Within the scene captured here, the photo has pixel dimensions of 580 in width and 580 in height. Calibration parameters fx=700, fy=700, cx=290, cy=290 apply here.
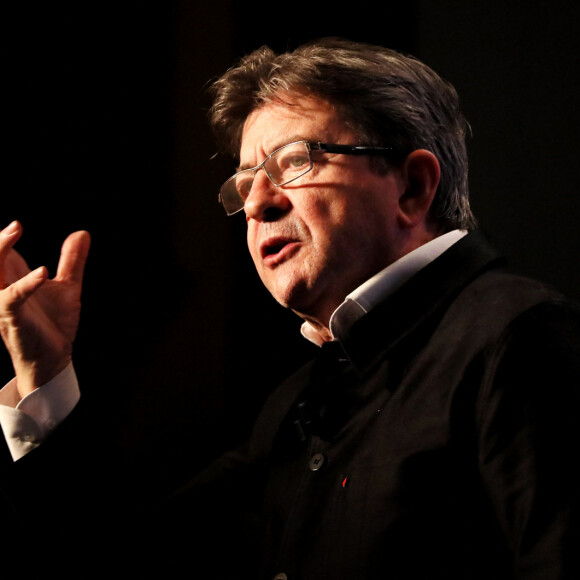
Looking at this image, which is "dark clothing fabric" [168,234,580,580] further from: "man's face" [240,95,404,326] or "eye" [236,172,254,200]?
"eye" [236,172,254,200]

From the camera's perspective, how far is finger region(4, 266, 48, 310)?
4.84 ft

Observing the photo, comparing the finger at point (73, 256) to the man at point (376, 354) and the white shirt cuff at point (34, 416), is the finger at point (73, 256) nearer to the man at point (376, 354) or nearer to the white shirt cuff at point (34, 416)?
the man at point (376, 354)

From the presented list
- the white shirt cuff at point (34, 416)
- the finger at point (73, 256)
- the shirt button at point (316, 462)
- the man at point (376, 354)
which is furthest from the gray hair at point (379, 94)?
the white shirt cuff at point (34, 416)

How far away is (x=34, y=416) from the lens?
163cm

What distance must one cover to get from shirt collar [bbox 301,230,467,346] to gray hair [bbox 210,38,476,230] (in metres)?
0.16

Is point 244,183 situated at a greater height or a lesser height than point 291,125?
lesser

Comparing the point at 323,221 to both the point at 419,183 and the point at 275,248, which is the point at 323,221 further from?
the point at 419,183

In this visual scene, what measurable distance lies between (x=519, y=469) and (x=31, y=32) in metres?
1.87

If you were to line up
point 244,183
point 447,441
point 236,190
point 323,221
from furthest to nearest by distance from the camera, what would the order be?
point 236,190, point 244,183, point 323,221, point 447,441

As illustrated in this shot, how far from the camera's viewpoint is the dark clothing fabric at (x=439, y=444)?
1074 millimetres

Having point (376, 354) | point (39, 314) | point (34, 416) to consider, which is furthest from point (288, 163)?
point (34, 416)

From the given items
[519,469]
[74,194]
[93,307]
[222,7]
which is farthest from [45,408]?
[222,7]

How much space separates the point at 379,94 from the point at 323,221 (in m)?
0.33

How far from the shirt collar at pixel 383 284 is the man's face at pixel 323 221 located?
0.05 metres
